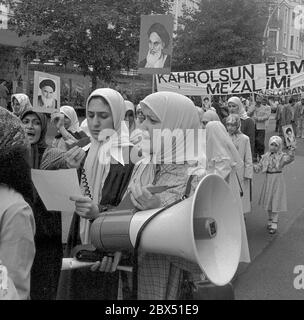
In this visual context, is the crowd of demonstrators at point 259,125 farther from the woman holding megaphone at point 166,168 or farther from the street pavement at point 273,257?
the woman holding megaphone at point 166,168

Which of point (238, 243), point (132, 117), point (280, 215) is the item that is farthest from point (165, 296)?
point (280, 215)

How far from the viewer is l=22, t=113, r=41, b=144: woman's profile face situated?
354 centimetres

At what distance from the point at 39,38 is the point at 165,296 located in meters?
15.6

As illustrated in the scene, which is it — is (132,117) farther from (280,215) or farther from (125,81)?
(125,81)

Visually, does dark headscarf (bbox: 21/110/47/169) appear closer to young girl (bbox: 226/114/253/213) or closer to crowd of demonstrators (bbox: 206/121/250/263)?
crowd of demonstrators (bbox: 206/121/250/263)

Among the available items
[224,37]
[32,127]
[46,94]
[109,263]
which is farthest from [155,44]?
[224,37]

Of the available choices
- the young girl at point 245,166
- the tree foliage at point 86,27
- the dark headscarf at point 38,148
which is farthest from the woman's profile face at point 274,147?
the tree foliage at point 86,27

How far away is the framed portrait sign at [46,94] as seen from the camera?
4.61 meters

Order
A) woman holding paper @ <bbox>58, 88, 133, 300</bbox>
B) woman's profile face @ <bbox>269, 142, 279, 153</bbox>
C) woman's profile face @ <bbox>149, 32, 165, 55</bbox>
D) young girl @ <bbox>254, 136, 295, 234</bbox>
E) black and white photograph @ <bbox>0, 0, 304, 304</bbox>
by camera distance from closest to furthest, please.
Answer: black and white photograph @ <bbox>0, 0, 304, 304</bbox> → woman holding paper @ <bbox>58, 88, 133, 300</bbox> → young girl @ <bbox>254, 136, 295, 234</bbox> → woman's profile face @ <bbox>269, 142, 279, 153</bbox> → woman's profile face @ <bbox>149, 32, 165, 55</bbox>

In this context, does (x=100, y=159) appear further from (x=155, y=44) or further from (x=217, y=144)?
(x=155, y=44)

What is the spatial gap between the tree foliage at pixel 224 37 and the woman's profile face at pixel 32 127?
21.8 meters

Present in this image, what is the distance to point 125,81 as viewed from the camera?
86.9 feet

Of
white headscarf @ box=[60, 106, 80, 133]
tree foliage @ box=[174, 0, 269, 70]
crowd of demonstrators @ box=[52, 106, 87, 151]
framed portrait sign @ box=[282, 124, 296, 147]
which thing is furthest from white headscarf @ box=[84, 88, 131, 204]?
tree foliage @ box=[174, 0, 269, 70]

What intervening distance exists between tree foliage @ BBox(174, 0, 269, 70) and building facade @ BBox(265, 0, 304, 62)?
757mm
